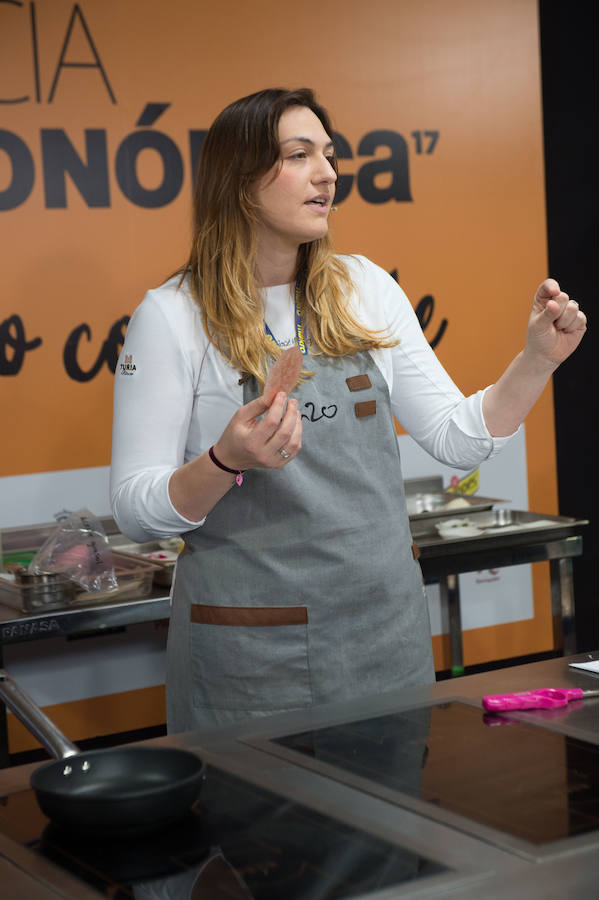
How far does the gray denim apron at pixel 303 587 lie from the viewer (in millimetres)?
1918

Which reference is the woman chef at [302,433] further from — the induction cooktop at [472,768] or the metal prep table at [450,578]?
the metal prep table at [450,578]

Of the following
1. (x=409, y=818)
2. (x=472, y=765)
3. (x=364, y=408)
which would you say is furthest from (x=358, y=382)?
(x=409, y=818)

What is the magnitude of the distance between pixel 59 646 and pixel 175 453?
1.95 metres

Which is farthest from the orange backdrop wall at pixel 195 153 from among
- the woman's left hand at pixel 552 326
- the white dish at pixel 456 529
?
the woman's left hand at pixel 552 326

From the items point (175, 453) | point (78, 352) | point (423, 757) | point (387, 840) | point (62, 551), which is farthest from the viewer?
point (78, 352)

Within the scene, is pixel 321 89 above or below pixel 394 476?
above

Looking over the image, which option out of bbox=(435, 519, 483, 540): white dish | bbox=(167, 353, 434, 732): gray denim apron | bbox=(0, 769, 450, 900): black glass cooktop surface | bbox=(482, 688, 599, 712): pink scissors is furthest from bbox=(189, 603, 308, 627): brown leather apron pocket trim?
bbox=(435, 519, 483, 540): white dish

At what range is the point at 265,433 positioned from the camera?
159 centimetres

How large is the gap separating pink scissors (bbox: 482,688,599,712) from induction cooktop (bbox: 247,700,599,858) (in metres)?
0.02

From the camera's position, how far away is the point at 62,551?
9.86 ft

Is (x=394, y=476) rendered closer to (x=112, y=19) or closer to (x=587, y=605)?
(x=112, y=19)

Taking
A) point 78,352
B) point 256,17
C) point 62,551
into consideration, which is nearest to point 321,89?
point 256,17

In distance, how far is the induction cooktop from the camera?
113cm

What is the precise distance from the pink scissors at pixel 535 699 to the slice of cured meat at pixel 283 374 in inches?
19.3
